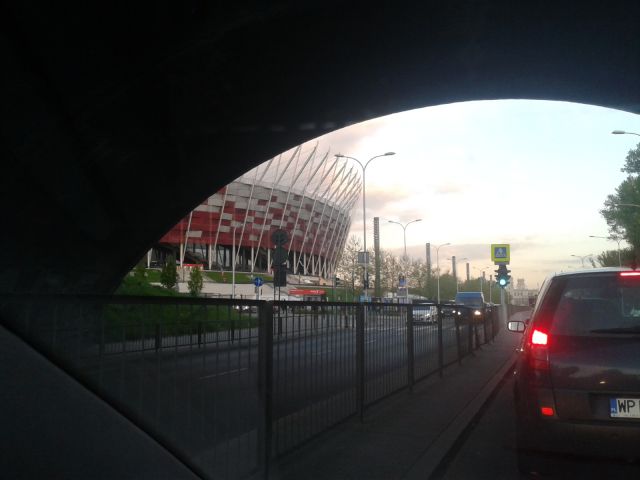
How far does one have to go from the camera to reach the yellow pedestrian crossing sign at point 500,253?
1180 inches

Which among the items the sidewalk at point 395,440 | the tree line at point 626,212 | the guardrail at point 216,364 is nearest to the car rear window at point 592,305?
the sidewalk at point 395,440

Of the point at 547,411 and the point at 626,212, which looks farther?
the point at 626,212

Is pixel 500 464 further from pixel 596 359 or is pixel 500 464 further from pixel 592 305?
pixel 592 305

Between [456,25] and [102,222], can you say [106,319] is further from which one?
[102,222]

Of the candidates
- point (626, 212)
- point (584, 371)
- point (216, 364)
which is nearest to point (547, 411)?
point (584, 371)

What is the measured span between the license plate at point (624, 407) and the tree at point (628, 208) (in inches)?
2108

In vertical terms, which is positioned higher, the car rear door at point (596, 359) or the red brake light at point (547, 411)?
the car rear door at point (596, 359)

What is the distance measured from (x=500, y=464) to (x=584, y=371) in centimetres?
156

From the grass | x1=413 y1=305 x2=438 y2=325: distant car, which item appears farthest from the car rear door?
x1=413 y1=305 x2=438 y2=325: distant car

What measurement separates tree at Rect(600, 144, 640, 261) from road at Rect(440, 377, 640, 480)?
170ft

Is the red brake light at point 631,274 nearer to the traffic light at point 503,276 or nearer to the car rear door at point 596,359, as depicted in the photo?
the car rear door at point 596,359

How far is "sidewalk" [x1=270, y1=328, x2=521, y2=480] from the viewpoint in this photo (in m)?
5.34

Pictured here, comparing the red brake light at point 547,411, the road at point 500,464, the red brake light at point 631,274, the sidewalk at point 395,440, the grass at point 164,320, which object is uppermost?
the red brake light at point 631,274

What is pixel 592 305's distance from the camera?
5.27 m
